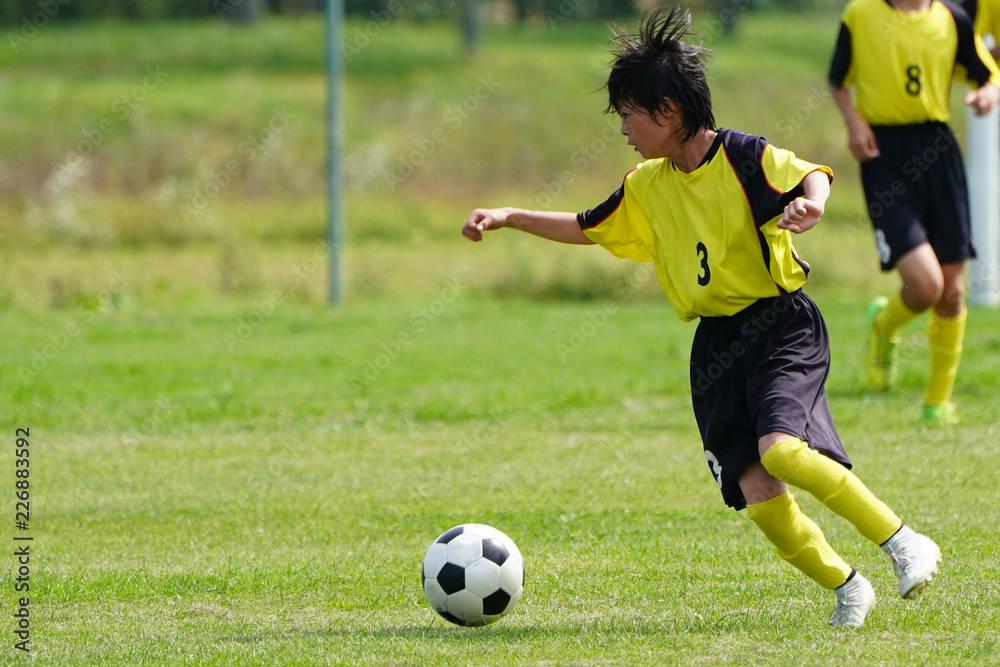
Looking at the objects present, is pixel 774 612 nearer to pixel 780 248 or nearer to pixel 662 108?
pixel 780 248

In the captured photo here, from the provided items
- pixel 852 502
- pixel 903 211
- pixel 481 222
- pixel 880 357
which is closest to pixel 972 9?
pixel 903 211

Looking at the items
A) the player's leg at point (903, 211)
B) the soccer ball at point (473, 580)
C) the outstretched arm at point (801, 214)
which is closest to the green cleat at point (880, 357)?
the player's leg at point (903, 211)

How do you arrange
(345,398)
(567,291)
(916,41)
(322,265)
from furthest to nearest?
(322,265), (567,291), (345,398), (916,41)

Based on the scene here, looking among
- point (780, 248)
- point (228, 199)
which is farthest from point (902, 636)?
point (228, 199)

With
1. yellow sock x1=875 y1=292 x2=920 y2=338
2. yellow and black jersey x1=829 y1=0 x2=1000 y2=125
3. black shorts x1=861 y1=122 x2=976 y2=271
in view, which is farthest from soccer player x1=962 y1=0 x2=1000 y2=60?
yellow sock x1=875 y1=292 x2=920 y2=338

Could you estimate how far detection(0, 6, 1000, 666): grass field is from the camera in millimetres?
3969

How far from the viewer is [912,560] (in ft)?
12.0

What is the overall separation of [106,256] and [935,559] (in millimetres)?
19314

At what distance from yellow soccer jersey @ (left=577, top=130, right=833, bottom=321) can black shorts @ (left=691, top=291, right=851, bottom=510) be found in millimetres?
72

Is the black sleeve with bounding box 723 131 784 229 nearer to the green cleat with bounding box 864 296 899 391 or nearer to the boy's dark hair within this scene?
the boy's dark hair

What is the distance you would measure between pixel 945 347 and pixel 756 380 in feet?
12.6

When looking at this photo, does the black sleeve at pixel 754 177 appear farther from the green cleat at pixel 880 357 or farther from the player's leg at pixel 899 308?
the green cleat at pixel 880 357

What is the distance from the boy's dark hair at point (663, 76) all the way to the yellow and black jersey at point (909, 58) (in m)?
3.30

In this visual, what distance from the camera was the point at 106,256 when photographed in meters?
21.3
